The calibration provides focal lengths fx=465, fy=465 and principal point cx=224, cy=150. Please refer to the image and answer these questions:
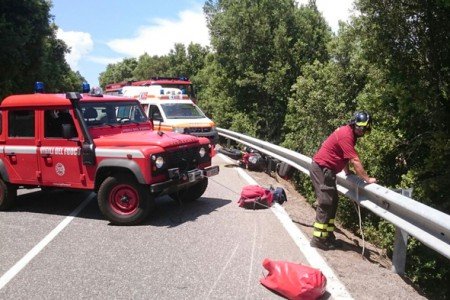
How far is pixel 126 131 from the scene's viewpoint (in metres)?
8.24

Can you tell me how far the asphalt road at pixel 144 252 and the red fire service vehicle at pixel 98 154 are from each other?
1.48ft

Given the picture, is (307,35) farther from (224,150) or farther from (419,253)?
(419,253)

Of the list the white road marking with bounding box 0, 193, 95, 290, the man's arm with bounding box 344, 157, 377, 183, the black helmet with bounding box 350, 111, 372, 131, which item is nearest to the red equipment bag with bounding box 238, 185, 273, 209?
the man's arm with bounding box 344, 157, 377, 183

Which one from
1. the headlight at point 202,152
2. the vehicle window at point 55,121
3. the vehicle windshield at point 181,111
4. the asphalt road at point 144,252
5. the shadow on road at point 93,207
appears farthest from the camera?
the vehicle windshield at point 181,111

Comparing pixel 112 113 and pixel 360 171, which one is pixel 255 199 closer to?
pixel 360 171

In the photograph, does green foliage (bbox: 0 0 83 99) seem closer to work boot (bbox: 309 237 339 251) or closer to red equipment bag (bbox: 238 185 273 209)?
red equipment bag (bbox: 238 185 273 209)

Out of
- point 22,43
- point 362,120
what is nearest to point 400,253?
point 362,120

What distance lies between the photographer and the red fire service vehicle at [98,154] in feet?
23.2

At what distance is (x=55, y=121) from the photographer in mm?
7766

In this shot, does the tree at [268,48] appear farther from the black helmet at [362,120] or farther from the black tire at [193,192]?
the black helmet at [362,120]

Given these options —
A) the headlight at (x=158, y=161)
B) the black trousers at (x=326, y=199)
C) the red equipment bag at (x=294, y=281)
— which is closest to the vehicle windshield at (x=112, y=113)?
the headlight at (x=158, y=161)

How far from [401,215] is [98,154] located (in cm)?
450

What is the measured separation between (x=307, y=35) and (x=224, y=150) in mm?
9221

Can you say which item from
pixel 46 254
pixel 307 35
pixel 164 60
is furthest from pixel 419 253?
pixel 164 60
